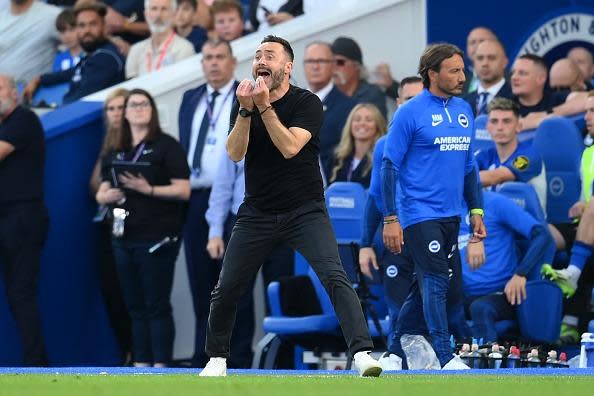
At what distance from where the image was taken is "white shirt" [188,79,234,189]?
13648mm

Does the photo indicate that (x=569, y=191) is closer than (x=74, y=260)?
Yes

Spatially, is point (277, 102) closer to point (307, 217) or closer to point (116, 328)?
point (307, 217)

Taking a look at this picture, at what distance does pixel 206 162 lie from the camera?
13703 millimetres

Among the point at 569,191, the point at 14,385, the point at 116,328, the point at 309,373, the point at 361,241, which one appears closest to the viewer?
the point at 14,385

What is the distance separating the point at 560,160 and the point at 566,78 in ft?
3.36

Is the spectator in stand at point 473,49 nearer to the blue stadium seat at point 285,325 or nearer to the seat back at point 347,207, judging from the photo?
the seat back at point 347,207

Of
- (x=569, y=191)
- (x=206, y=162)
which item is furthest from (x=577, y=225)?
(x=206, y=162)

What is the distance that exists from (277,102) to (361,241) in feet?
8.64

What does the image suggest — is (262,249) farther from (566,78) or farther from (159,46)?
(159,46)

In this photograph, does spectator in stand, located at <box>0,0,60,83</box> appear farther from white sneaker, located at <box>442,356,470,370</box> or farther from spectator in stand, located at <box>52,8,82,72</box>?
white sneaker, located at <box>442,356,470,370</box>

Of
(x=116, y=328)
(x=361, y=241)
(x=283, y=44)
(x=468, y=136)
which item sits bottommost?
(x=116, y=328)

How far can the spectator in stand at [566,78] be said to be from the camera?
13.8 m

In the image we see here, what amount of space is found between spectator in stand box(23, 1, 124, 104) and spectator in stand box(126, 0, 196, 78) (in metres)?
0.16

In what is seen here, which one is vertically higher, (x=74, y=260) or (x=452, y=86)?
(x=452, y=86)
